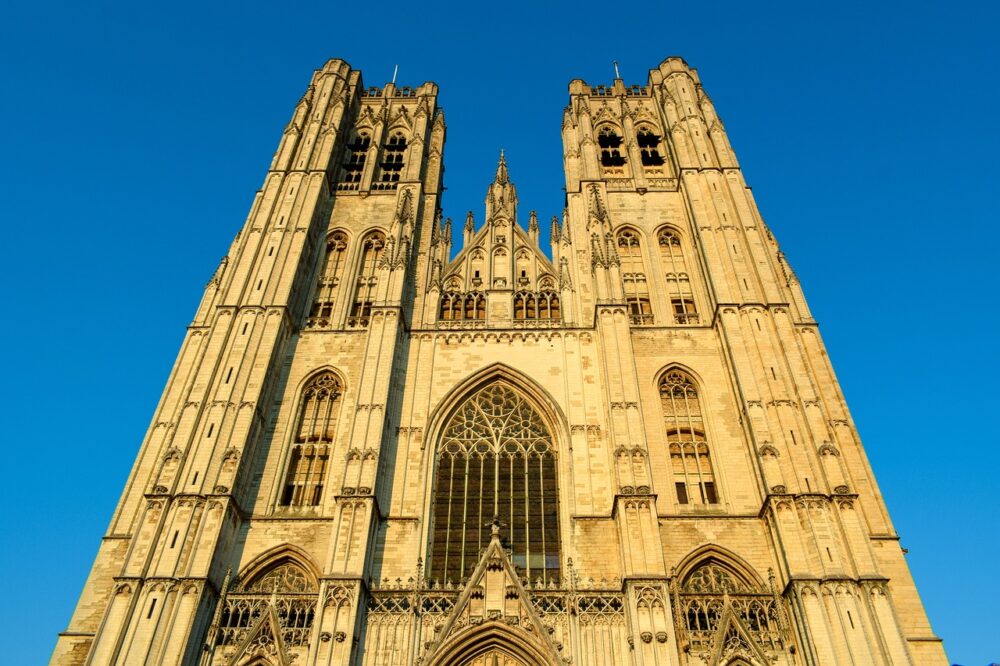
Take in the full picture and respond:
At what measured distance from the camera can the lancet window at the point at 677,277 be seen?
1023 inches

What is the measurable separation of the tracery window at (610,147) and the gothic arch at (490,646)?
20993 mm

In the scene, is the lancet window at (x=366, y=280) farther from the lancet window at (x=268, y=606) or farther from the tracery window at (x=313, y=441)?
the lancet window at (x=268, y=606)

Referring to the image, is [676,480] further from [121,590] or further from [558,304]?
[121,590]

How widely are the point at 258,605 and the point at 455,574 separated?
499 cm

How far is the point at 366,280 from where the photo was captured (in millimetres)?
27969

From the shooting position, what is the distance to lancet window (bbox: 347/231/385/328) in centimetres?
2637

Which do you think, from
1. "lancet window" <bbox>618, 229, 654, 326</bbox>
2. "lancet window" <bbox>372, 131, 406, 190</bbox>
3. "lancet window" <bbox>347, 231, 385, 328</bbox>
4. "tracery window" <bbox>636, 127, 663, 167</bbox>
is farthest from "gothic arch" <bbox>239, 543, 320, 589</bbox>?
"tracery window" <bbox>636, 127, 663, 167</bbox>

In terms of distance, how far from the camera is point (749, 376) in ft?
72.5

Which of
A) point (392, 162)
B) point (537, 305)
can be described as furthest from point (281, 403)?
point (392, 162)

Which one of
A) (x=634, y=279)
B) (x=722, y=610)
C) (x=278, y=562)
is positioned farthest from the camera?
(x=634, y=279)

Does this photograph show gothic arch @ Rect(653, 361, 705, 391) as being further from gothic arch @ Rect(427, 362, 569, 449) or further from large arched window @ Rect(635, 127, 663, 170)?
large arched window @ Rect(635, 127, 663, 170)

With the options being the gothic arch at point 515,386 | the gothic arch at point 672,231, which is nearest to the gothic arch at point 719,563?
the gothic arch at point 515,386

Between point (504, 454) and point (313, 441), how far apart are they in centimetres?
590

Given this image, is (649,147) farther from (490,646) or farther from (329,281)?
(490,646)
